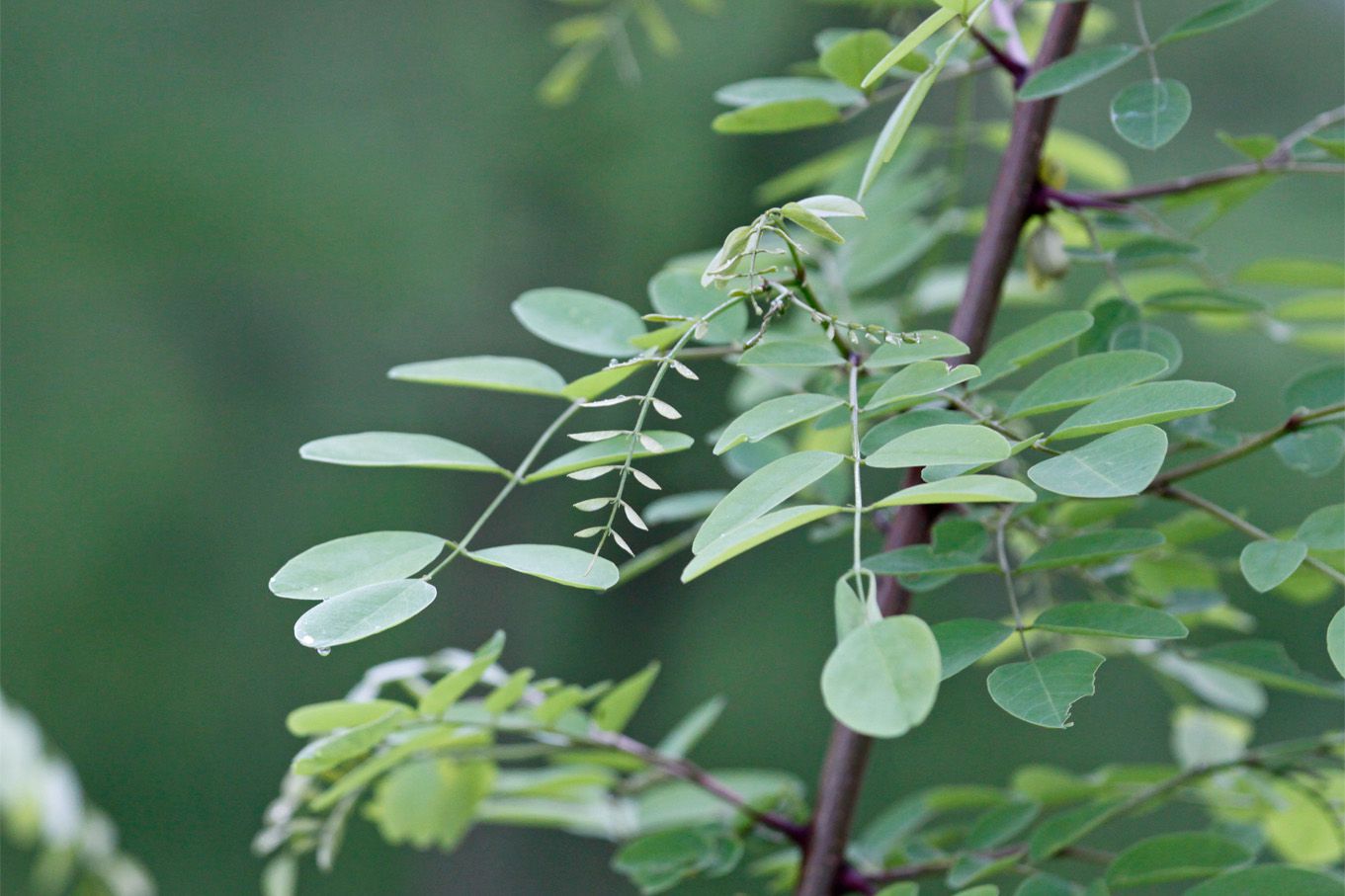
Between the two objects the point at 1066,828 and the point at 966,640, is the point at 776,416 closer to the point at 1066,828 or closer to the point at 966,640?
the point at 966,640

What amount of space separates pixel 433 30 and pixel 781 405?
208cm

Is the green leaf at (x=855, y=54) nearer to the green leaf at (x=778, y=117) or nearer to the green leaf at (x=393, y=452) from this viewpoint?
the green leaf at (x=778, y=117)

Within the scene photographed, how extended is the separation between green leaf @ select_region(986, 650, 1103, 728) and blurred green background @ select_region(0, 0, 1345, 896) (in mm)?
1753

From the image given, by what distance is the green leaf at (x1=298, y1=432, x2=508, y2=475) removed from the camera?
0.99 ft

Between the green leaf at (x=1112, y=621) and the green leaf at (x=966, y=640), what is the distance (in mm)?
11

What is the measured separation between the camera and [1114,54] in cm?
36

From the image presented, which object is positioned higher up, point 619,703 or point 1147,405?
point 1147,405

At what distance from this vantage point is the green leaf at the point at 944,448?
25 centimetres

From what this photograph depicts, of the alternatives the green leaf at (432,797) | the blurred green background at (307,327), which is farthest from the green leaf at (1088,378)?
the blurred green background at (307,327)

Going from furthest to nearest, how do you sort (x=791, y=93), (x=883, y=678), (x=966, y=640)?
1. (x=791, y=93)
2. (x=966, y=640)
3. (x=883, y=678)

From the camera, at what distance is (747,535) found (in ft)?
0.74

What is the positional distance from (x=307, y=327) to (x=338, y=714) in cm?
197

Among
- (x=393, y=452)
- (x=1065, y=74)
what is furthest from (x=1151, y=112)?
(x=393, y=452)

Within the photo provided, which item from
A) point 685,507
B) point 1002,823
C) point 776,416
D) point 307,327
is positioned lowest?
point 307,327
